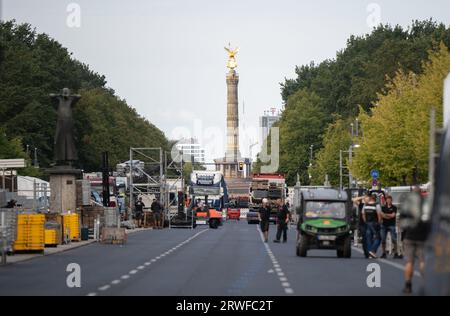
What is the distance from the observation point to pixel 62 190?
2254 inches

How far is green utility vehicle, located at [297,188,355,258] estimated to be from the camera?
3938 cm

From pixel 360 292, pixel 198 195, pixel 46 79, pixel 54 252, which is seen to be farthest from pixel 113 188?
pixel 360 292

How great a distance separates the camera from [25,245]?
40.4m

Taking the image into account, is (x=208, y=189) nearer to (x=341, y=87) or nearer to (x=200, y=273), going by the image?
(x=341, y=87)

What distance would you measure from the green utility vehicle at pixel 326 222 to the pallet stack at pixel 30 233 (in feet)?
24.5

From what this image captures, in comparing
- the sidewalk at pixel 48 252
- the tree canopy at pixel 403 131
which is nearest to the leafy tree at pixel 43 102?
the tree canopy at pixel 403 131

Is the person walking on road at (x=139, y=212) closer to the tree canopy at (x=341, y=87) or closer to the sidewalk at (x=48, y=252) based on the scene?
the tree canopy at (x=341, y=87)

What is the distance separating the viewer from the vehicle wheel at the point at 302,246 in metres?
39.6

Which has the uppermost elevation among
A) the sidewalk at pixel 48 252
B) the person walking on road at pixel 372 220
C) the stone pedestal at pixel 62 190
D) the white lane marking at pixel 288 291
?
the stone pedestal at pixel 62 190

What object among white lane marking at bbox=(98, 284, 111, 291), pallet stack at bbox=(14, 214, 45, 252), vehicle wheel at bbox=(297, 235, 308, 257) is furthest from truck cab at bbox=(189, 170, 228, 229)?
white lane marking at bbox=(98, 284, 111, 291)

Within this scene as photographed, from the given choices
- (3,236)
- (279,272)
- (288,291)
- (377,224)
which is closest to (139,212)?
(377,224)

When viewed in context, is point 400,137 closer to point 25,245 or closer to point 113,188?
point 113,188

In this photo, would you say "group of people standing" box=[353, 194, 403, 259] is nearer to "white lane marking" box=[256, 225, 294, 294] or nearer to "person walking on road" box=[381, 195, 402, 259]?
"person walking on road" box=[381, 195, 402, 259]
